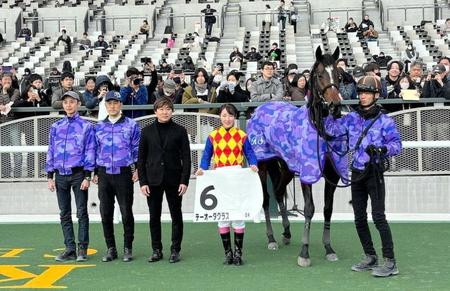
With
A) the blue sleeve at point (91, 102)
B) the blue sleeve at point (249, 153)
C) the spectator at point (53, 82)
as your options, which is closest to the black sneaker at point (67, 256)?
the blue sleeve at point (249, 153)

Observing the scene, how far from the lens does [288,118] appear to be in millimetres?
8086

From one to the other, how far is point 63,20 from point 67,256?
30.2 m

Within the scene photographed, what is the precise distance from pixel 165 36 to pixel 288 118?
2562cm

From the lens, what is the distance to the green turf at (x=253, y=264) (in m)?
6.80

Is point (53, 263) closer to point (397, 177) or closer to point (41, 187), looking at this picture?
point (41, 187)

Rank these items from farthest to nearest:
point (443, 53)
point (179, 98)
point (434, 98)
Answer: point (443, 53)
point (179, 98)
point (434, 98)

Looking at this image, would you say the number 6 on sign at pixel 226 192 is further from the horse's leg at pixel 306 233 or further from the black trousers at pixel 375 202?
the black trousers at pixel 375 202

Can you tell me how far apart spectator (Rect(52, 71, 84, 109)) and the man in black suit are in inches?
114

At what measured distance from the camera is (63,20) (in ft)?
121

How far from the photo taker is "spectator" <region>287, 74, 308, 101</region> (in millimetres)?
11117

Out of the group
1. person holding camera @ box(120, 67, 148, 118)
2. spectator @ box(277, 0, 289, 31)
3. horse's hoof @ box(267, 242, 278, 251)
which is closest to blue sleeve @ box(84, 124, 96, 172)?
horse's hoof @ box(267, 242, 278, 251)

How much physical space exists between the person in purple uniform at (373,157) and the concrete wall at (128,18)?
1178 inches

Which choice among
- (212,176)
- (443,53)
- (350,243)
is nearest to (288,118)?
(212,176)

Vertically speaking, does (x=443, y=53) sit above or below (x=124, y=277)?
above
